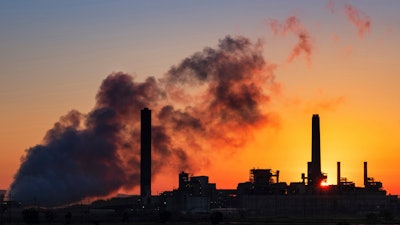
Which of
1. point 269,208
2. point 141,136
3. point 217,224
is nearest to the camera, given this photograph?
point 217,224

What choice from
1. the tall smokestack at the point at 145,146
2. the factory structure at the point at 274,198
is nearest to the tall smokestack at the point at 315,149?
the factory structure at the point at 274,198

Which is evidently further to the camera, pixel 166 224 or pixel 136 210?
pixel 136 210

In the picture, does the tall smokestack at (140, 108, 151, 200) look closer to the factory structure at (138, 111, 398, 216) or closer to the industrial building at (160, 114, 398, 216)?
the factory structure at (138, 111, 398, 216)

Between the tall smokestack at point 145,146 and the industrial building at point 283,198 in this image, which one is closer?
the tall smokestack at point 145,146

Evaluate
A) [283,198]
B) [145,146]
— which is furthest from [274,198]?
[145,146]

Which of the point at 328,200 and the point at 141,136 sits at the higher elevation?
the point at 141,136

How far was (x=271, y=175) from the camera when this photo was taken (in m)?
200

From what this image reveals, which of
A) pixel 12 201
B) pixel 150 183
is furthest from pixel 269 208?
pixel 12 201

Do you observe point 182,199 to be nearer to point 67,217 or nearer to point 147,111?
point 147,111

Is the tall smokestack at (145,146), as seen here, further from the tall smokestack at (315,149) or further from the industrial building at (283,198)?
the tall smokestack at (315,149)

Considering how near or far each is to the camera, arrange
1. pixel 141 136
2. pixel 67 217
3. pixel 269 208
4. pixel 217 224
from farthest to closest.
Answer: pixel 269 208, pixel 141 136, pixel 67 217, pixel 217 224

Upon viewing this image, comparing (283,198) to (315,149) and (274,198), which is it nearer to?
(274,198)

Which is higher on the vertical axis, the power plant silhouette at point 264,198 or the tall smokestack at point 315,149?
the tall smokestack at point 315,149

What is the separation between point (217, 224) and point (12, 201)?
2437 inches
